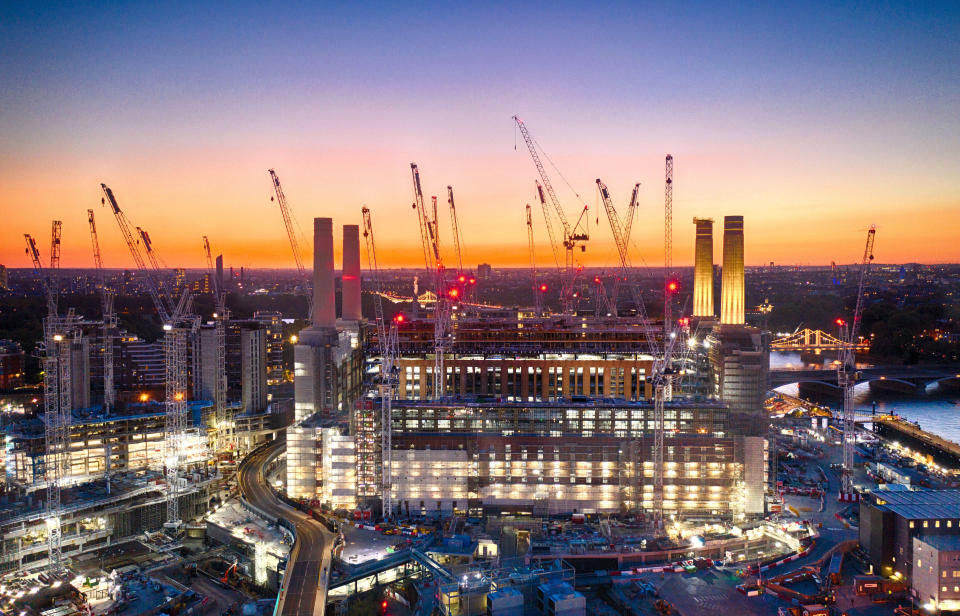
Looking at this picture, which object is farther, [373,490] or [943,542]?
[373,490]

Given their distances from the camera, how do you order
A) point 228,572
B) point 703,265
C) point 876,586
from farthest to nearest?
point 703,265
point 228,572
point 876,586

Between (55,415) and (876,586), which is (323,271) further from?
(876,586)

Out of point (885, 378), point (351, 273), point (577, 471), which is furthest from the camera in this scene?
point (885, 378)

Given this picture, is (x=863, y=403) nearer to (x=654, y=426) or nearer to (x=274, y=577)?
(x=654, y=426)

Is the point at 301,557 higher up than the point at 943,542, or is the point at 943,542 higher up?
the point at 943,542

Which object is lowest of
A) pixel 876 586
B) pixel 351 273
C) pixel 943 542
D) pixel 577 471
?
pixel 876 586

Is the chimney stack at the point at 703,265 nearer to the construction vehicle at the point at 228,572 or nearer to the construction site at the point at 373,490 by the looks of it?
the construction site at the point at 373,490

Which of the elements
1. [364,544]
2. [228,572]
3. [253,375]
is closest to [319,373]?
[253,375]

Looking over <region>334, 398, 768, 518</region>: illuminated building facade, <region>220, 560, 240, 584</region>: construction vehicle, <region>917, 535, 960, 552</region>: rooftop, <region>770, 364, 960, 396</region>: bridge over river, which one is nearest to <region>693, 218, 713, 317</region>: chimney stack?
<region>770, 364, 960, 396</region>: bridge over river
